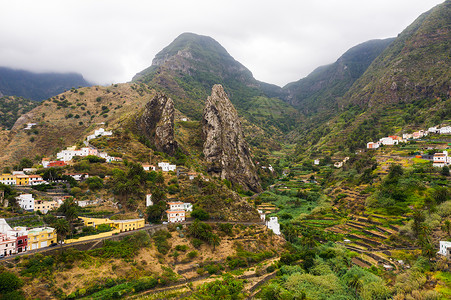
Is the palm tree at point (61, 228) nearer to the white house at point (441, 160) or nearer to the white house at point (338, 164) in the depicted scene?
the white house at point (441, 160)

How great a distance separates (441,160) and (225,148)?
61641 mm

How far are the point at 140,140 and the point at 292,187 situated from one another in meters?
56.1

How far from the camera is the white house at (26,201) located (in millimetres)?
38922

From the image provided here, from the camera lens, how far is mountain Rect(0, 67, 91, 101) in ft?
500

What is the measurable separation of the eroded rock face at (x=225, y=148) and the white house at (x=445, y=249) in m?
59.0

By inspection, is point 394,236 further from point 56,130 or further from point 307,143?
point 307,143

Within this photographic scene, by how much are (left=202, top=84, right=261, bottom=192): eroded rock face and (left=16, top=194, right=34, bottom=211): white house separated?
172ft

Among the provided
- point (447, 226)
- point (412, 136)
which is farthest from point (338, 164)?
point (447, 226)

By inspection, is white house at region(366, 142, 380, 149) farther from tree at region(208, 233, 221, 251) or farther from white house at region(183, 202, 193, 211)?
tree at region(208, 233, 221, 251)

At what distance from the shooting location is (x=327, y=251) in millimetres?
44406

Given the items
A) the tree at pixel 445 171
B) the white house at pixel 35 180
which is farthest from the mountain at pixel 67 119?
the tree at pixel 445 171

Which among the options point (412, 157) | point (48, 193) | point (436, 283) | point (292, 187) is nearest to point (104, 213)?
point (48, 193)

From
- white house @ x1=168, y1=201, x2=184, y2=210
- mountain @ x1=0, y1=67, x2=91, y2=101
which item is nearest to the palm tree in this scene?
white house @ x1=168, y1=201, x2=184, y2=210

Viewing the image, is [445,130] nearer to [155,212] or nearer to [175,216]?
[175,216]
